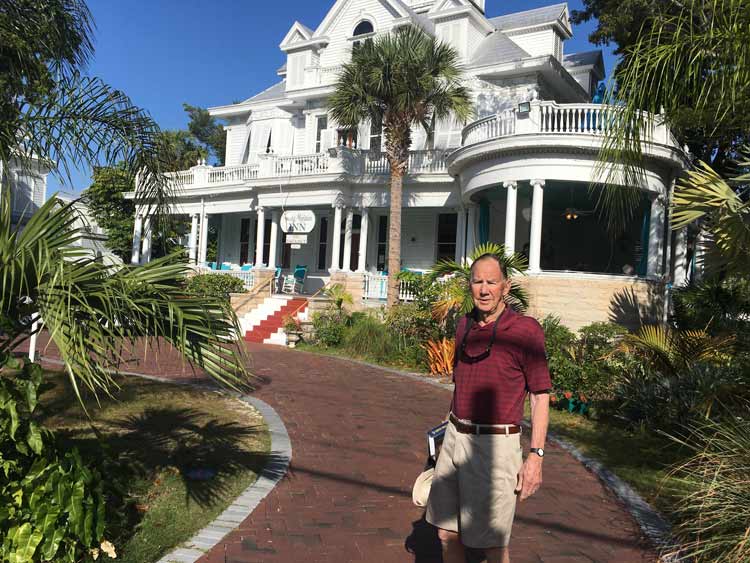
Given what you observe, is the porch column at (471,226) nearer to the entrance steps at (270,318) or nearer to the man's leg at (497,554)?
the entrance steps at (270,318)

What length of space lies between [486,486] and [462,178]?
51.6 ft

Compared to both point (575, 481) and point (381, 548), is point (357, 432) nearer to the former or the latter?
point (575, 481)

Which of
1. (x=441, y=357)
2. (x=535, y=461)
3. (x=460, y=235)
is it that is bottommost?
(x=441, y=357)

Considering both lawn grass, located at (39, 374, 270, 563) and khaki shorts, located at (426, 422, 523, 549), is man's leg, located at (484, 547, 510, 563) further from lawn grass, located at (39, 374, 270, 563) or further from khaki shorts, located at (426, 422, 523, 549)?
lawn grass, located at (39, 374, 270, 563)

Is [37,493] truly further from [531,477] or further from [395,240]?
[395,240]

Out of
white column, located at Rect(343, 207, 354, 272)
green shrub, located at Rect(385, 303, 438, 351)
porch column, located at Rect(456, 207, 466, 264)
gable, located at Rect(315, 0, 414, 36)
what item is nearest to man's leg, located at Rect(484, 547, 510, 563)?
green shrub, located at Rect(385, 303, 438, 351)

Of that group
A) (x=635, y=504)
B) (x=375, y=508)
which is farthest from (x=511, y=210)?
(x=375, y=508)

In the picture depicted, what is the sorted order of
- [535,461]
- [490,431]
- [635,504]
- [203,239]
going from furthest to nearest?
[203,239], [635,504], [490,431], [535,461]

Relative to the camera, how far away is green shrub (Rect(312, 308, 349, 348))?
1634cm

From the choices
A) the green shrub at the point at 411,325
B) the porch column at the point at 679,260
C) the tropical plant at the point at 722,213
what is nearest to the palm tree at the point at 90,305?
the tropical plant at the point at 722,213

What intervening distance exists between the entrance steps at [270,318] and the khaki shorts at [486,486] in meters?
14.4

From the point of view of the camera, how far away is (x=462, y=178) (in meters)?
18.2

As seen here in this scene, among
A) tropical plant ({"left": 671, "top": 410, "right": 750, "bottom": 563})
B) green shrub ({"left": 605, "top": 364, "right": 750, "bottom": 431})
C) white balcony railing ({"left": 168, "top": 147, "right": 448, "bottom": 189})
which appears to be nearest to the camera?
tropical plant ({"left": 671, "top": 410, "right": 750, "bottom": 563})

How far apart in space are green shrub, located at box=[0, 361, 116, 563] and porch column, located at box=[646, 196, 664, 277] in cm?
1450
